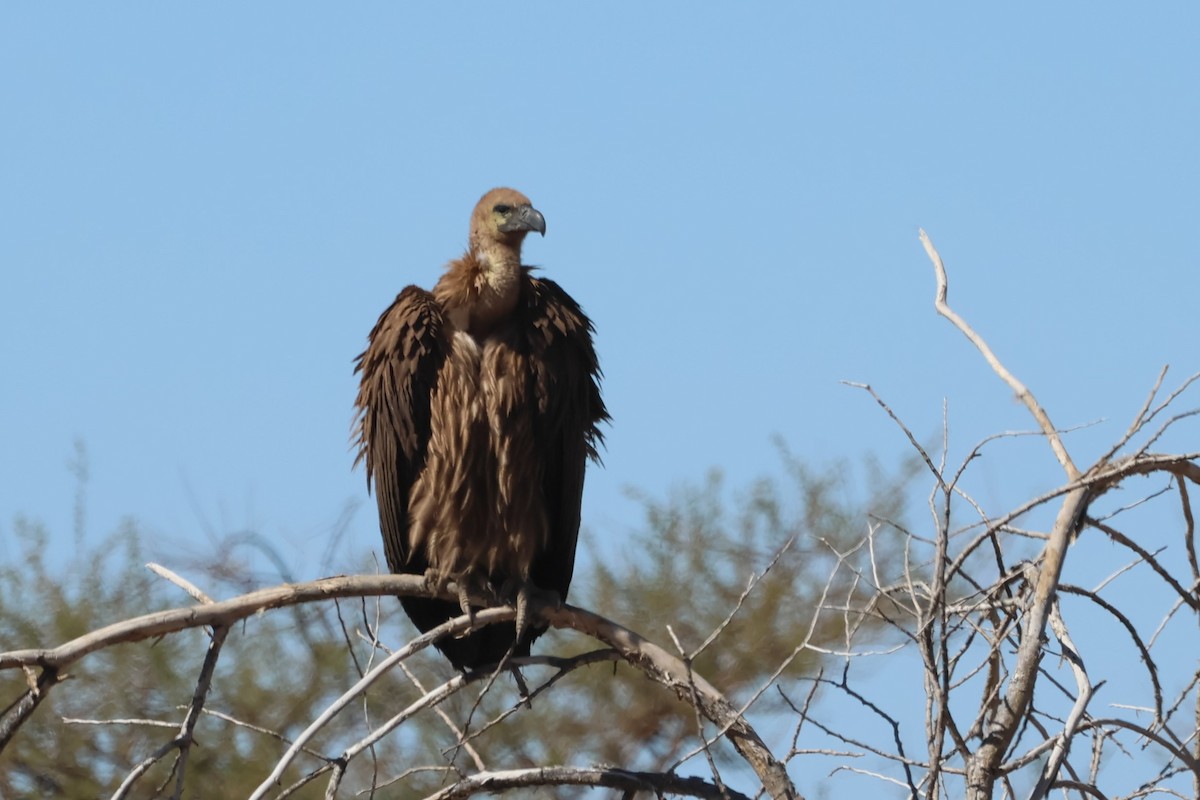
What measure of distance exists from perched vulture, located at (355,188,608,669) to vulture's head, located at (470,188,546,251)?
0.04ft

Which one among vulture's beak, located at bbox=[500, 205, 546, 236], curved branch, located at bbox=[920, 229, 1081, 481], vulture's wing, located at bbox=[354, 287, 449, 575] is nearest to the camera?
curved branch, located at bbox=[920, 229, 1081, 481]

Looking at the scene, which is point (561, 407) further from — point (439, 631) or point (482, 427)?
point (439, 631)

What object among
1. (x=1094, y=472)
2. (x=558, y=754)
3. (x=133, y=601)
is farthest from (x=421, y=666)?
(x=1094, y=472)

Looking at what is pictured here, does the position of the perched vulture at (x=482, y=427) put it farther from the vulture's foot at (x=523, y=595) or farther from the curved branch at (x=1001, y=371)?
the curved branch at (x=1001, y=371)

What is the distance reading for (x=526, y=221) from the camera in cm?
529

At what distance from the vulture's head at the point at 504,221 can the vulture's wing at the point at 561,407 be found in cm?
16

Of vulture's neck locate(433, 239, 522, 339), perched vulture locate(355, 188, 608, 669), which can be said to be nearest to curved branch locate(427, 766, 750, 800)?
perched vulture locate(355, 188, 608, 669)

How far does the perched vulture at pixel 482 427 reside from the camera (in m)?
4.99

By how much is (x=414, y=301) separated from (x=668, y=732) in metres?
6.24

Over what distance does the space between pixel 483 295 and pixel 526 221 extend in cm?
33

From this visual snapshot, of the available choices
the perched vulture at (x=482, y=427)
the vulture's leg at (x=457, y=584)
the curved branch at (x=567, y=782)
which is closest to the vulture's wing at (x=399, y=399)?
the perched vulture at (x=482, y=427)

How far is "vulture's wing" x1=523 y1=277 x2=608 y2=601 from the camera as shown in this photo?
16.6ft

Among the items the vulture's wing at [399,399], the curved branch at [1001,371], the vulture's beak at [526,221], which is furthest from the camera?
the vulture's beak at [526,221]

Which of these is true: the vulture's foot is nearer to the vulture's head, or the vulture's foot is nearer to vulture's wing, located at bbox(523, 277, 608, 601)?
vulture's wing, located at bbox(523, 277, 608, 601)
